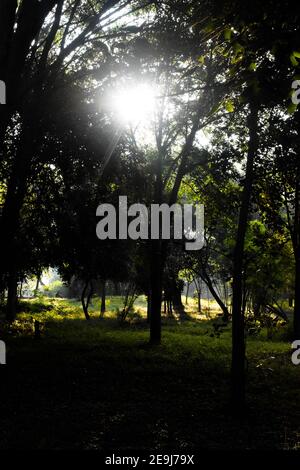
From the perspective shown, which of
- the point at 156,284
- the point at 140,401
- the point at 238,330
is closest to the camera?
the point at 238,330

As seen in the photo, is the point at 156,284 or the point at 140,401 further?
the point at 156,284

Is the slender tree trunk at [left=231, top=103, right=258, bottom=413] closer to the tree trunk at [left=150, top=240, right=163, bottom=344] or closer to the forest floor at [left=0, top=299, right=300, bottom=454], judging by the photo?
the forest floor at [left=0, top=299, right=300, bottom=454]

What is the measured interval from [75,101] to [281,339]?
47.9 ft

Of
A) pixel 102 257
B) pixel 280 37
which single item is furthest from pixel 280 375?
pixel 280 37

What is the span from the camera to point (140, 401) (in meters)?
8.81

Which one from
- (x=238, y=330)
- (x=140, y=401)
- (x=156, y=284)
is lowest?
(x=140, y=401)

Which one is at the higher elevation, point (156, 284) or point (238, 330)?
point (156, 284)

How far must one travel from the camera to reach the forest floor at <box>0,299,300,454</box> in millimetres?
6723

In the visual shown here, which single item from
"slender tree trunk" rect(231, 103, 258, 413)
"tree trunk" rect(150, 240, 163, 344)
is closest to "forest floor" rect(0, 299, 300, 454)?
"slender tree trunk" rect(231, 103, 258, 413)

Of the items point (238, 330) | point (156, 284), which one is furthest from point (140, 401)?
point (156, 284)

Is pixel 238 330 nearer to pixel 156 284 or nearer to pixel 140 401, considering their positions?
pixel 140 401

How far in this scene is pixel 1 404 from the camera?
845 cm

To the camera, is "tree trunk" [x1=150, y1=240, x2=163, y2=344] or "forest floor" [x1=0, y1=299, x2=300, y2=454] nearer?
"forest floor" [x1=0, y1=299, x2=300, y2=454]
